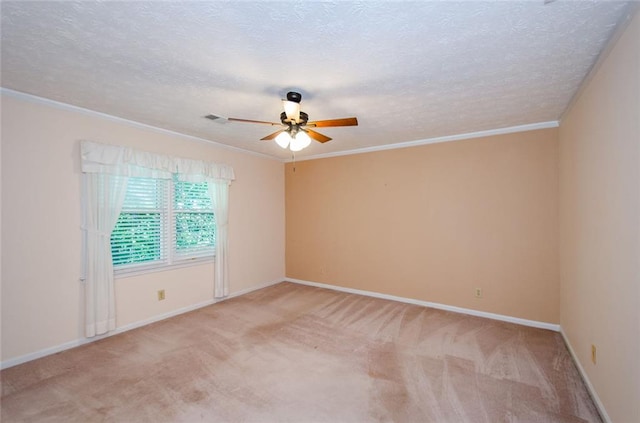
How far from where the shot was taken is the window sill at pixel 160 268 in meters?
3.26

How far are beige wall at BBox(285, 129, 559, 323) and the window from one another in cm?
192

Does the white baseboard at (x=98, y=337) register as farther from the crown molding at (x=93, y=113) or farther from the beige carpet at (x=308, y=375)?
the crown molding at (x=93, y=113)

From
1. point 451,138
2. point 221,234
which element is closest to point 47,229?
point 221,234

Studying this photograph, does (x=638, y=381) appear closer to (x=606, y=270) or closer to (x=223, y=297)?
(x=606, y=270)

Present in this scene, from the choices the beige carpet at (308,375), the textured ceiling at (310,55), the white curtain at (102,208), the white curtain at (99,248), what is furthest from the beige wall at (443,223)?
the white curtain at (99,248)

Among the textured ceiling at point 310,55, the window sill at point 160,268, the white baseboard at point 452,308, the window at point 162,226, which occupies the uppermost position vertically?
the textured ceiling at point 310,55

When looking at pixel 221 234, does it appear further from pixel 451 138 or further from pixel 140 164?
pixel 451 138

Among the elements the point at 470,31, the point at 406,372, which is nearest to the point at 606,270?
the point at 406,372

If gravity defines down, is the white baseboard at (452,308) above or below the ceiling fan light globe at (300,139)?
below

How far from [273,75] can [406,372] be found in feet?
9.16

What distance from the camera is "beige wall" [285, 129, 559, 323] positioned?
340 cm

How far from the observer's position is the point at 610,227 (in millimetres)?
1803

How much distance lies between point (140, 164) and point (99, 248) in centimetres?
107

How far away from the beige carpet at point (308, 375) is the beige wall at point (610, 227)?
428 mm
